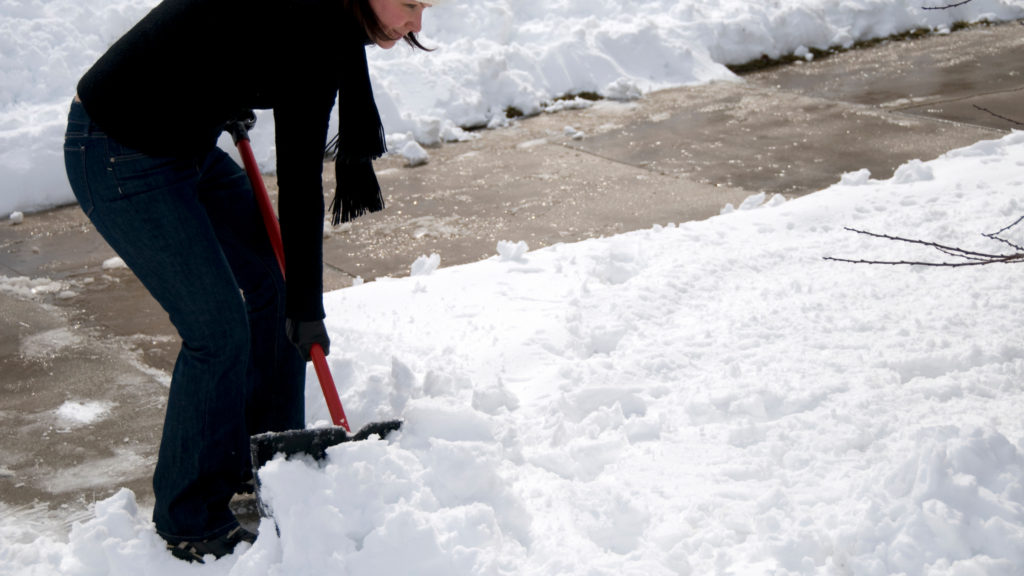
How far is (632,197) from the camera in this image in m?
4.80

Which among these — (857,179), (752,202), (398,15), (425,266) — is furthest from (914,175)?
(398,15)

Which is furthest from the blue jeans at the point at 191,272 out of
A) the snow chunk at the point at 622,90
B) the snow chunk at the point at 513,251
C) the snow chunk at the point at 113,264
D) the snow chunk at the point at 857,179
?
the snow chunk at the point at 622,90

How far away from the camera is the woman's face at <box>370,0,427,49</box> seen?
5.45 feet

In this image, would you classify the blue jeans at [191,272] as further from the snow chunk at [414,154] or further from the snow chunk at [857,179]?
the snow chunk at [414,154]

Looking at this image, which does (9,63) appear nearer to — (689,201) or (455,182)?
(455,182)

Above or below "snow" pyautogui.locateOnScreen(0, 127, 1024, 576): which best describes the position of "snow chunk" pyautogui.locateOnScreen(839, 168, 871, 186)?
below

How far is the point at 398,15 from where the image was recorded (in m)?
1.67

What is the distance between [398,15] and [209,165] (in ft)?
2.18

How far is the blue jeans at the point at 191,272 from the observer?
69.6 inches

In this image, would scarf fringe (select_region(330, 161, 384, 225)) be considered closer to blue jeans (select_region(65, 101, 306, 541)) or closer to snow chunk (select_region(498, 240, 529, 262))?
blue jeans (select_region(65, 101, 306, 541))

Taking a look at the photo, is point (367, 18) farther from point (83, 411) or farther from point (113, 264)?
point (113, 264)

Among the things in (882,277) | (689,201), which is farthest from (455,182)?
(882,277)

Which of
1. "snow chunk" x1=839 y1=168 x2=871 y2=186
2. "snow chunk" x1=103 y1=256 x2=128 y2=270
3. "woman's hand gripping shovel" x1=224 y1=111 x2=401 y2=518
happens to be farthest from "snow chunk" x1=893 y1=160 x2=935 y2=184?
"snow chunk" x1=103 y1=256 x2=128 y2=270

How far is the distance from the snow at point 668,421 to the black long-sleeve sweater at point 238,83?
560mm
